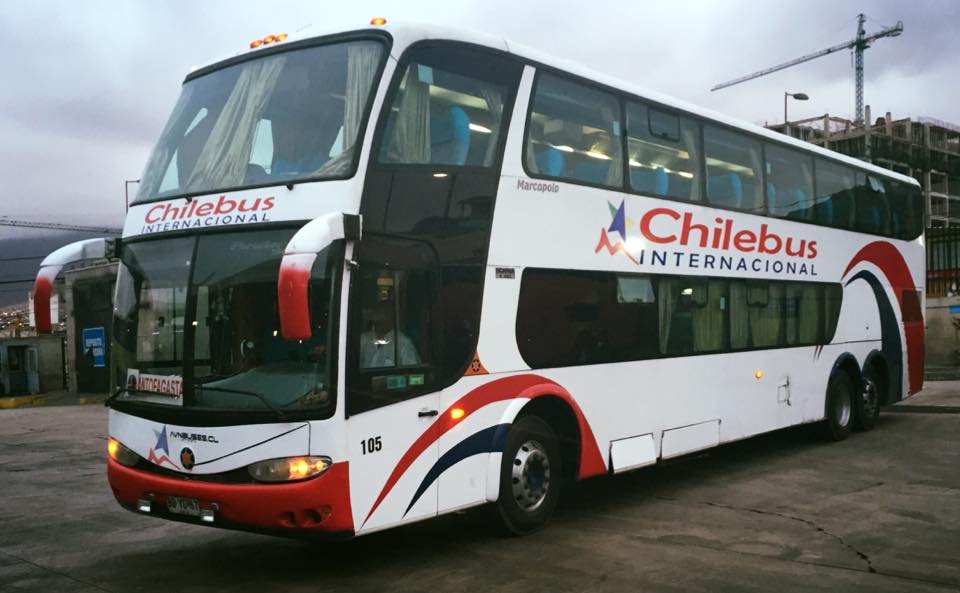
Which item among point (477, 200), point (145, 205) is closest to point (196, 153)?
point (145, 205)

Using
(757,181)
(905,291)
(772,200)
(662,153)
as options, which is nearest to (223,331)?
(662,153)

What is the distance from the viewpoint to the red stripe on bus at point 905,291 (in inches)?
552

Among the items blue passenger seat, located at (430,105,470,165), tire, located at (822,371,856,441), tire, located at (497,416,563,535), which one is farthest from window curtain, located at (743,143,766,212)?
blue passenger seat, located at (430,105,470,165)

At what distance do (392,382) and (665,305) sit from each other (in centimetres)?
402

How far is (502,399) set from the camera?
23.9ft

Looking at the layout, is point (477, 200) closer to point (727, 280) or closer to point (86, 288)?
point (727, 280)

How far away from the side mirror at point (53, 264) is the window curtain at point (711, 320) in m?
6.11

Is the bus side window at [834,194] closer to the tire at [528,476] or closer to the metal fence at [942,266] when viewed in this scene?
the tire at [528,476]

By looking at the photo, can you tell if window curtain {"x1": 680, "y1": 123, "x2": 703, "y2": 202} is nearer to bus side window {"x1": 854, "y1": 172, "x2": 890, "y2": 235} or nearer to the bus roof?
the bus roof

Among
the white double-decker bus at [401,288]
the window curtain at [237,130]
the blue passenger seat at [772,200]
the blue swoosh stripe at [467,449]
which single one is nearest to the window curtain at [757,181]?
the blue passenger seat at [772,200]

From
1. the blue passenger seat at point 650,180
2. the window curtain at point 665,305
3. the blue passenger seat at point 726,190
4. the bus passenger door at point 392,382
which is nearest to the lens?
the bus passenger door at point 392,382

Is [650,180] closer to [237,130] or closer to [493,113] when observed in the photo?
[493,113]

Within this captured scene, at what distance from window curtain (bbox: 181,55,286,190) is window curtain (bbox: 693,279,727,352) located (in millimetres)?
5321

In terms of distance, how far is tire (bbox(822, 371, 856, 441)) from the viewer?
41.4 feet
